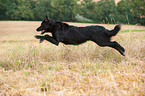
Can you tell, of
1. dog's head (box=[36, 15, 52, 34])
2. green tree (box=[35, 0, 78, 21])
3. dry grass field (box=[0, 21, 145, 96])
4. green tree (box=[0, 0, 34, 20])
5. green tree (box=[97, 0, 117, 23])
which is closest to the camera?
dry grass field (box=[0, 21, 145, 96])

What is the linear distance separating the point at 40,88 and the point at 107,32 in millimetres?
2749

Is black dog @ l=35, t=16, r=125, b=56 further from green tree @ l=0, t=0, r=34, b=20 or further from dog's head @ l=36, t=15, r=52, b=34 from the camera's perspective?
green tree @ l=0, t=0, r=34, b=20

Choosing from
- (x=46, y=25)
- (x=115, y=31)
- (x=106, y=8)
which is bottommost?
(x=115, y=31)

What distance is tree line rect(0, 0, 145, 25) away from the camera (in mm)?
40338

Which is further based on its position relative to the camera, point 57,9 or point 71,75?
point 57,9

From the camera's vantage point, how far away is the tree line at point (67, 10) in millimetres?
40338

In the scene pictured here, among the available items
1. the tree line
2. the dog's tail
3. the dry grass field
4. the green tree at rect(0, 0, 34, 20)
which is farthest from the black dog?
the green tree at rect(0, 0, 34, 20)

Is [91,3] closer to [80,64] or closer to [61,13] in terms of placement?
[61,13]

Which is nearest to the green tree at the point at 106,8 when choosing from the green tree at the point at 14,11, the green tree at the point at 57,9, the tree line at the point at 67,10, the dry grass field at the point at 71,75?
the tree line at the point at 67,10

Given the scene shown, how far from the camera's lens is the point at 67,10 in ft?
149

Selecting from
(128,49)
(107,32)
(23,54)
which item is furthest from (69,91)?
(128,49)

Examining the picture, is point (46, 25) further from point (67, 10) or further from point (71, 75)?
point (67, 10)

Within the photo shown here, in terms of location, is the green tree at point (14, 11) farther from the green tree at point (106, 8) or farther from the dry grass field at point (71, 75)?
the dry grass field at point (71, 75)

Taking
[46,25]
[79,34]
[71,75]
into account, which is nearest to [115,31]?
[79,34]
